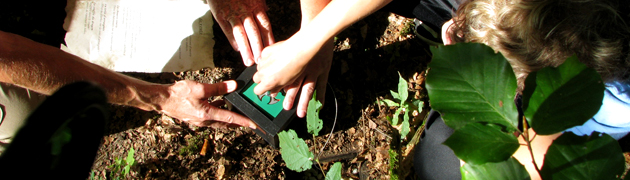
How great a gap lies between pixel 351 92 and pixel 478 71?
1220 mm

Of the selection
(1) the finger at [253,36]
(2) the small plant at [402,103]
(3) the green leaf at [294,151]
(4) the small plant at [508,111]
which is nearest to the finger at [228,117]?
(1) the finger at [253,36]

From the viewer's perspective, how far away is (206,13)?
5.54 ft

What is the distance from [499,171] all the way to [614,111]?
814 mm

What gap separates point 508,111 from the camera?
0.39 meters

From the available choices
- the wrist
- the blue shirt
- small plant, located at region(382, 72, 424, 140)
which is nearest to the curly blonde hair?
the blue shirt

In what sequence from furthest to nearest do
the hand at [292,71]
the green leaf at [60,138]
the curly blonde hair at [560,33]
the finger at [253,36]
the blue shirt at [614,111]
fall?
the finger at [253,36]
the hand at [292,71]
the blue shirt at [614,111]
the curly blonde hair at [560,33]
the green leaf at [60,138]

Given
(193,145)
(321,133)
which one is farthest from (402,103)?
(193,145)

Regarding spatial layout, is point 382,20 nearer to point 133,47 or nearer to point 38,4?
point 133,47

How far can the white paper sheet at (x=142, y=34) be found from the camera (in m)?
1.61

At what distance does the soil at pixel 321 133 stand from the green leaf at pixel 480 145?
41.8 inches

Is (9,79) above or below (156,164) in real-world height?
above

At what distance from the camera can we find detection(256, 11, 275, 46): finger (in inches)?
58.4

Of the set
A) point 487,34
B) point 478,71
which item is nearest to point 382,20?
point 487,34

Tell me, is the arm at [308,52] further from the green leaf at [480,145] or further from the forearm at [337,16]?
the green leaf at [480,145]
